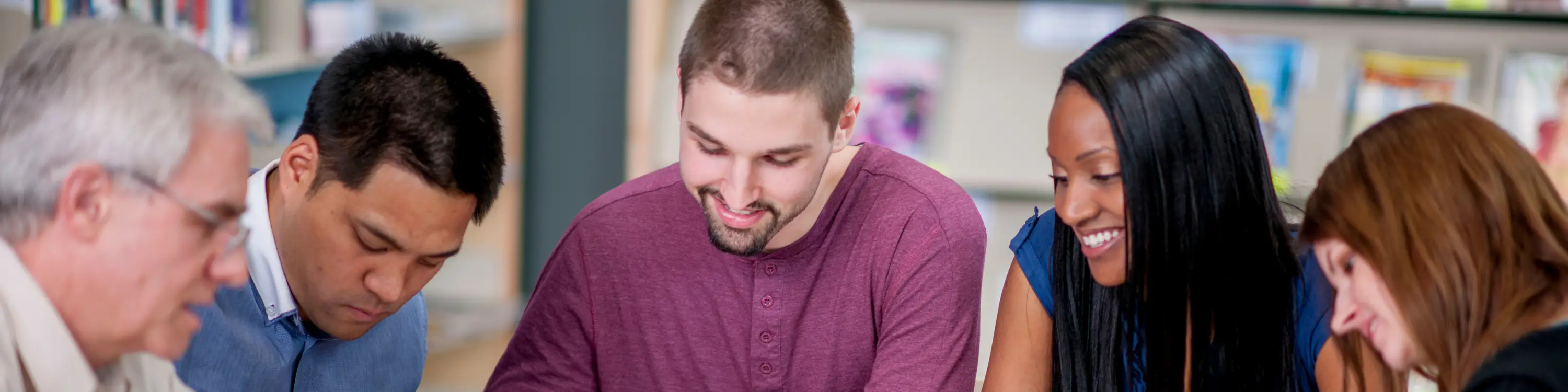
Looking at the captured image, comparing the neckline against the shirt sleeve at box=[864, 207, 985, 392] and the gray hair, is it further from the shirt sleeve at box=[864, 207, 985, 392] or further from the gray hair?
the gray hair

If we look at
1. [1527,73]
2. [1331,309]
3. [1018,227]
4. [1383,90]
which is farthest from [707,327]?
[1527,73]

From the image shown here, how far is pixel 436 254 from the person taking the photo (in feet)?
4.67

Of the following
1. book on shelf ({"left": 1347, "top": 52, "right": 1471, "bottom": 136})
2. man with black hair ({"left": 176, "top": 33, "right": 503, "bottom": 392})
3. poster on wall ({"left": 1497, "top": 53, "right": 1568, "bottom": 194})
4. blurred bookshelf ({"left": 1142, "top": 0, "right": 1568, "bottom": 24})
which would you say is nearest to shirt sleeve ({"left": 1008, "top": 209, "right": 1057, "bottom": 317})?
man with black hair ({"left": 176, "top": 33, "right": 503, "bottom": 392})

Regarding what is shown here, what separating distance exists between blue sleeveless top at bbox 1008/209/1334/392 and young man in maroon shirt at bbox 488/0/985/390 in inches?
2.6

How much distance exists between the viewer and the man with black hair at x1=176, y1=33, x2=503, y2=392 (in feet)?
4.58

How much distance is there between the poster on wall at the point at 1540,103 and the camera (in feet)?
9.48

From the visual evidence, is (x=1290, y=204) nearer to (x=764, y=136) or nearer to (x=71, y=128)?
(x=764, y=136)

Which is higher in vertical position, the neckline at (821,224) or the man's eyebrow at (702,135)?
the man's eyebrow at (702,135)

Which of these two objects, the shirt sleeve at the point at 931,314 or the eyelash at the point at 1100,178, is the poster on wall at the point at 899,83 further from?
the eyelash at the point at 1100,178

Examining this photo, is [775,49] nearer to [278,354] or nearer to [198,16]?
[278,354]

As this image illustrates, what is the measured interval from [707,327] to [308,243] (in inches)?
20.8

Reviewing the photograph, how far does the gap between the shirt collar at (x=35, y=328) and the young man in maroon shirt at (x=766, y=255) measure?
0.70 m

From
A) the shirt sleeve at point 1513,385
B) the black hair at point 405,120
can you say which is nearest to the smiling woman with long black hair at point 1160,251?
the shirt sleeve at point 1513,385

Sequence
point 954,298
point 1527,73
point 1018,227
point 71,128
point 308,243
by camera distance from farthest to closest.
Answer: point 1018,227 → point 1527,73 → point 954,298 → point 308,243 → point 71,128
